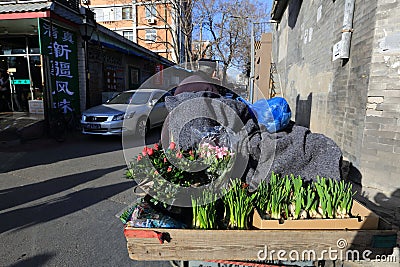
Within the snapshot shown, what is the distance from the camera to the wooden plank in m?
1.32

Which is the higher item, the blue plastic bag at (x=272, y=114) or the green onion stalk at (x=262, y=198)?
the blue plastic bag at (x=272, y=114)

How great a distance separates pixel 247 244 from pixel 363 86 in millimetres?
2738

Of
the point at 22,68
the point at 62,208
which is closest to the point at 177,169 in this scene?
the point at 62,208

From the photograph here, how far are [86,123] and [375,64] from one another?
21.7ft

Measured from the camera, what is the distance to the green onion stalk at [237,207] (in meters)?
1.45

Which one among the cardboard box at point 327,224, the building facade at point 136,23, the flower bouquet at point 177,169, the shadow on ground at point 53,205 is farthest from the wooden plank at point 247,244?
the building facade at point 136,23

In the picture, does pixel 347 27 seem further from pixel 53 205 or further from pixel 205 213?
pixel 53 205

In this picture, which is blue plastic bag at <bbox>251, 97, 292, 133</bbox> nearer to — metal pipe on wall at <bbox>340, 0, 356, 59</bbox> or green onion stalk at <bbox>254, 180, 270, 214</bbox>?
green onion stalk at <bbox>254, 180, 270, 214</bbox>

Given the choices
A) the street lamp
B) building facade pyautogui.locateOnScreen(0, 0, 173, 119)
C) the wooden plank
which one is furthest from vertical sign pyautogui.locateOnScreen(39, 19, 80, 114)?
the wooden plank

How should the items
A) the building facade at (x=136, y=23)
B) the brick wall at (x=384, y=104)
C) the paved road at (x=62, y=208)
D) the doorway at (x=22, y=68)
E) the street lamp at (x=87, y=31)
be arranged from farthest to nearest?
the building facade at (x=136, y=23) < the doorway at (x=22, y=68) < the street lamp at (x=87, y=31) < the brick wall at (x=384, y=104) < the paved road at (x=62, y=208)

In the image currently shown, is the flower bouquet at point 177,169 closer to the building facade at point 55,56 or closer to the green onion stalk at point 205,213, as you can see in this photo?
the green onion stalk at point 205,213

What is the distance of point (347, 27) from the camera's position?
3.47 metres

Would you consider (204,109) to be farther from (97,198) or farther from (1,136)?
(1,136)

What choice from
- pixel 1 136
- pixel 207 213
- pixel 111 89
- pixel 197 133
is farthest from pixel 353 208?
pixel 111 89
